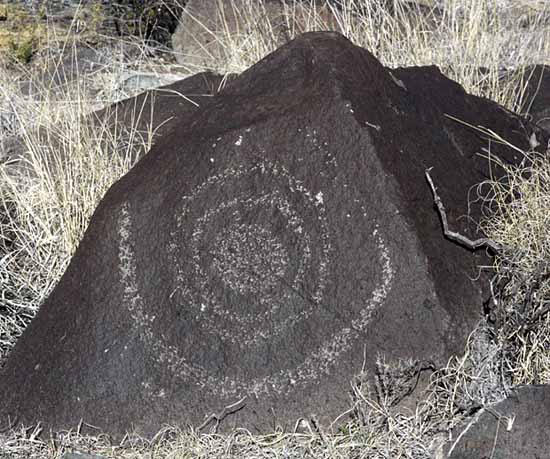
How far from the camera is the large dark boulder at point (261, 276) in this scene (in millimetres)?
2668

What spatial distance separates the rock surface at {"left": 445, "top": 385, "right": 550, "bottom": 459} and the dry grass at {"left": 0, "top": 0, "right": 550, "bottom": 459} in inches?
3.3

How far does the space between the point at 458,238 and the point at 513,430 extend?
0.62 m

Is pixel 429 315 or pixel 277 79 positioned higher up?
pixel 277 79

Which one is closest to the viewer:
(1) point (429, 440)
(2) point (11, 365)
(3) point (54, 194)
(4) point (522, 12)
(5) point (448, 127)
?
(1) point (429, 440)

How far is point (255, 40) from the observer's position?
5211 millimetres

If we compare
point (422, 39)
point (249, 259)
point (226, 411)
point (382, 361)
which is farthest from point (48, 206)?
point (422, 39)

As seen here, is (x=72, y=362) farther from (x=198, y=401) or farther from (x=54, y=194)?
(x=54, y=194)

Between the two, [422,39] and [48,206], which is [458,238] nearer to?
[48,206]

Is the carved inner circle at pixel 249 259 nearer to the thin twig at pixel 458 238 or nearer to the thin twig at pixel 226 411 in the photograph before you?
the thin twig at pixel 226 411

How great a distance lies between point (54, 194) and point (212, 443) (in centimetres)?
156

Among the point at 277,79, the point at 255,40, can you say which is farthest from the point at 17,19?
the point at 277,79

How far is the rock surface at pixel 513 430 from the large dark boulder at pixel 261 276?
23cm

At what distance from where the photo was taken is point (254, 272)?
2.77 metres

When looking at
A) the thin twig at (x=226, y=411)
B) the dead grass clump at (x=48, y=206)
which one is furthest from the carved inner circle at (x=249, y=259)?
the dead grass clump at (x=48, y=206)
